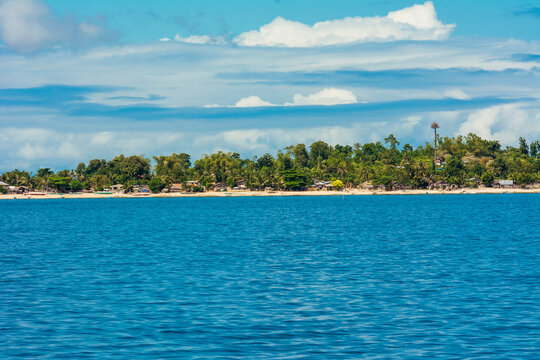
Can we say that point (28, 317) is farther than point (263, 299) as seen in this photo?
No

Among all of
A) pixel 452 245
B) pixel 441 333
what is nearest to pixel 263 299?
pixel 441 333

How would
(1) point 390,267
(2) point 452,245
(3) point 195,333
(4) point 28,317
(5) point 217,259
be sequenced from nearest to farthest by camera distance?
(3) point 195,333, (4) point 28,317, (1) point 390,267, (5) point 217,259, (2) point 452,245

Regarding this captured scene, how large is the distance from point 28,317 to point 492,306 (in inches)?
741

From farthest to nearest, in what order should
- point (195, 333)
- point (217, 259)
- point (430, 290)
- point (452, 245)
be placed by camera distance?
point (452, 245) < point (217, 259) < point (430, 290) < point (195, 333)

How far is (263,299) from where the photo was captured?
28438 mm

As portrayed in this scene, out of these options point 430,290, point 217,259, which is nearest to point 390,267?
point 430,290

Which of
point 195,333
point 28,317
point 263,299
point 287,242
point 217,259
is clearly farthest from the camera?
point 287,242

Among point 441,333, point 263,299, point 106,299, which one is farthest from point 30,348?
point 441,333

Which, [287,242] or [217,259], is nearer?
[217,259]

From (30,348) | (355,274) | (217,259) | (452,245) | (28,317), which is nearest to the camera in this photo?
(30,348)

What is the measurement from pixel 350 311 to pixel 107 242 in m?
42.2

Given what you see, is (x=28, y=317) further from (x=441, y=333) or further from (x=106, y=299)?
(x=441, y=333)

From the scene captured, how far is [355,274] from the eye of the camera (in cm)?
3619

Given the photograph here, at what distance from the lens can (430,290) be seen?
3041 centimetres
